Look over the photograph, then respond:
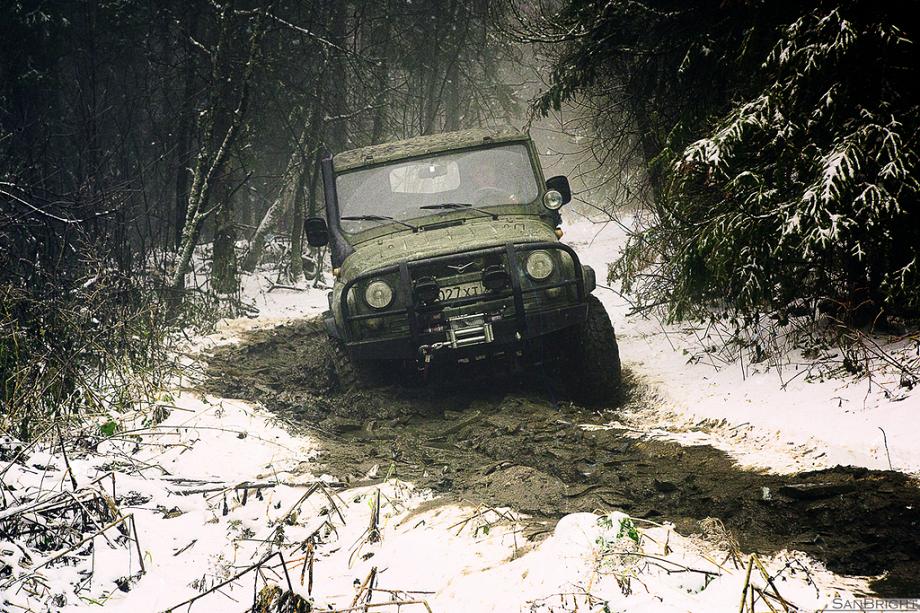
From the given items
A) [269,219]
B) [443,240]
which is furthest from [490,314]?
[269,219]

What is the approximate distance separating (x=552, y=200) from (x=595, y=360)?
1530 mm

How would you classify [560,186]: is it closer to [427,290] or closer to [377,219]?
[377,219]

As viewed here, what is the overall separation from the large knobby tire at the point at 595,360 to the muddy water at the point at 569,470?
0.19m

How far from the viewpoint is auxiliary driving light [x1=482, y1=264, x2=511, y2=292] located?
522 cm

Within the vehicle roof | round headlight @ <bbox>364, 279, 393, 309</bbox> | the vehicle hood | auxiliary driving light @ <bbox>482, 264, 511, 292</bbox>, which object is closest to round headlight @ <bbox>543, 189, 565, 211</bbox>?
the vehicle hood


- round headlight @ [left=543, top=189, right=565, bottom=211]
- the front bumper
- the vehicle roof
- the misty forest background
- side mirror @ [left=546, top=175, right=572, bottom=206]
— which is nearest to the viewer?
the misty forest background

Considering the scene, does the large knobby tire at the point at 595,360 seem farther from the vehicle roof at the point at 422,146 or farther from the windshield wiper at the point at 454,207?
the vehicle roof at the point at 422,146

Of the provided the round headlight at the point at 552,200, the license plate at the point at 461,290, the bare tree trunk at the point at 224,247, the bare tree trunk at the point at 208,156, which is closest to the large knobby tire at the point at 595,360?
the license plate at the point at 461,290

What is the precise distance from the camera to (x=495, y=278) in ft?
17.2

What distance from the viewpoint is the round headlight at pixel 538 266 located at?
17.4ft

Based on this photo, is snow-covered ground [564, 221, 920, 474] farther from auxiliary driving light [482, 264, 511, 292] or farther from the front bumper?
auxiliary driving light [482, 264, 511, 292]

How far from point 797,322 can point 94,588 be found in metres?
4.88

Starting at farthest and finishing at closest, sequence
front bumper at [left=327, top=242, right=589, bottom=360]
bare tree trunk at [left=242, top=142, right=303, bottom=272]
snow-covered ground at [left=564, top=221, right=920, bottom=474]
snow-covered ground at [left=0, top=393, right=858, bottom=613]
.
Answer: bare tree trunk at [left=242, top=142, right=303, bottom=272] → front bumper at [left=327, top=242, right=589, bottom=360] → snow-covered ground at [left=564, top=221, right=920, bottom=474] → snow-covered ground at [left=0, top=393, right=858, bottom=613]

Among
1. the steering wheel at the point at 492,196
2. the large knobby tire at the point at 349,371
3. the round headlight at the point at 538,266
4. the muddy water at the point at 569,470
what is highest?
the steering wheel at the point at 492,196
